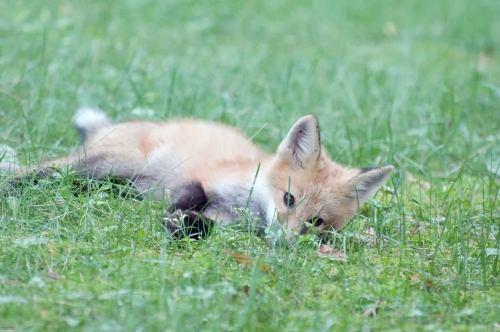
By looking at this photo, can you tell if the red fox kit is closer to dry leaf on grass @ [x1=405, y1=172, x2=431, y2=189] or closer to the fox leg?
the fox leg

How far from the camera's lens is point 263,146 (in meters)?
6.24

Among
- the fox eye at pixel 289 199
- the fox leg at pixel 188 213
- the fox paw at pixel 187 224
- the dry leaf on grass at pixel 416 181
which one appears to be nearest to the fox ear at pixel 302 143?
the fox eye at pixel 289 199

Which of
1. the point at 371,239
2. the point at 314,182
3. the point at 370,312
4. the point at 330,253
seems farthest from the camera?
the point at 314,182

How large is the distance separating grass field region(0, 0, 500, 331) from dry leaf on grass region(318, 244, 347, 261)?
59mm

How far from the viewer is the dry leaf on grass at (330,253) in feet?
12.8

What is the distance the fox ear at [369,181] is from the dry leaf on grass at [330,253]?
484mm

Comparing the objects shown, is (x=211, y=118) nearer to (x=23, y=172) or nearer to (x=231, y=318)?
(x=23, y=172)

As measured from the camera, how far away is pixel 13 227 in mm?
3752

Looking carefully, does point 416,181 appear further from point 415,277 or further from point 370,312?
point 370,312

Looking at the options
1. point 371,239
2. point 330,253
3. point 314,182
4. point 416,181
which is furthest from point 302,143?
point 416,181

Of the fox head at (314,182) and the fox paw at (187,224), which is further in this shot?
the fox head at (314,182)

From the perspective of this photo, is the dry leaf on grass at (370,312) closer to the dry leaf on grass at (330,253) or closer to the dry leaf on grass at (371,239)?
the dry leaf on grass at (330,253)

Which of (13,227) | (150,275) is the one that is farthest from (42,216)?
(150,275)

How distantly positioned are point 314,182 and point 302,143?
0.31 m
